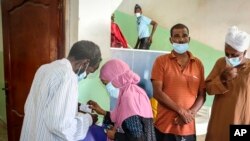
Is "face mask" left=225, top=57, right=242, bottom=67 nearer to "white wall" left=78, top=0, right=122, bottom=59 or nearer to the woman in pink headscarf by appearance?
the woman in pink headscarf

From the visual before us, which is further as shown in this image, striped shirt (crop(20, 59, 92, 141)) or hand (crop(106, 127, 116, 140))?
hand (crop(106, 127, 116, 140))

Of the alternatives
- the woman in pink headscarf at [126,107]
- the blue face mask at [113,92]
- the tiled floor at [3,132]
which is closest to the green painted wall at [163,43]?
the woman in pink headscarf at [126,107]

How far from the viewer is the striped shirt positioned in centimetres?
132

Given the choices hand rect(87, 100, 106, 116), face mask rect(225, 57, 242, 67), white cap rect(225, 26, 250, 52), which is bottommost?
hand rect(87, 100, 106, 116)

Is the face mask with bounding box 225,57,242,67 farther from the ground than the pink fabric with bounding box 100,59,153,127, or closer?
farther from the ground

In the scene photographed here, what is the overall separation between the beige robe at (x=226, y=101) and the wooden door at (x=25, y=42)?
→ 98 centimetres

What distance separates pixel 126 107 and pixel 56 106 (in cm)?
34

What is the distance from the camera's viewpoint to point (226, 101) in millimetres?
1552

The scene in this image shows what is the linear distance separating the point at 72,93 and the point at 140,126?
38cm

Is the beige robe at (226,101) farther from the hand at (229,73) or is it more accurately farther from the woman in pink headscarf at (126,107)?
the woman in pink headscarf at (126,107)

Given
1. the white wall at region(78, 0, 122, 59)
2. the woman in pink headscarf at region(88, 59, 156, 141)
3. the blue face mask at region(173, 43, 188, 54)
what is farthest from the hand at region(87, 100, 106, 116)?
the blue face mask at region(173, 43, 188, 54)

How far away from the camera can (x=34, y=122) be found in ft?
4.78

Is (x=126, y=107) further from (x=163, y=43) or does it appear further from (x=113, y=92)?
(x=163, y=43)

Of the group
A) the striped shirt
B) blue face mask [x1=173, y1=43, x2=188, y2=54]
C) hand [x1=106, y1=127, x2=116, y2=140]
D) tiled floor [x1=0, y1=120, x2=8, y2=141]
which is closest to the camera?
the striped shirt
